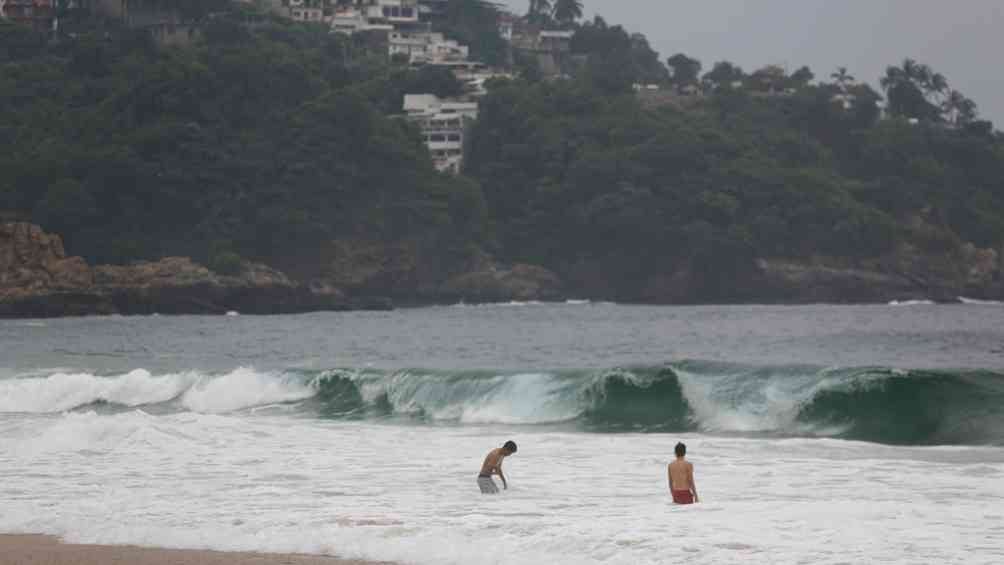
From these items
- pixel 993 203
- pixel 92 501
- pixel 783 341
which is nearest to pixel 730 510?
pixel 92 501

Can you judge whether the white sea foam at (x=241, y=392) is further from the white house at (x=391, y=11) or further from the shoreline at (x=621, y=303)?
the white house at (x=391, y=11)

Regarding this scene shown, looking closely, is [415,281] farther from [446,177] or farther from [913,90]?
[913,90]

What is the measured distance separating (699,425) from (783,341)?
2748 centimetres

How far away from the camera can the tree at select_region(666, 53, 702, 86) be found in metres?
155

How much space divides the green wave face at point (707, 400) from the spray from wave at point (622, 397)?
0.08 feet

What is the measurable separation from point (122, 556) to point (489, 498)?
13.6 feet

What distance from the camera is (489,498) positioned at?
53.1ft

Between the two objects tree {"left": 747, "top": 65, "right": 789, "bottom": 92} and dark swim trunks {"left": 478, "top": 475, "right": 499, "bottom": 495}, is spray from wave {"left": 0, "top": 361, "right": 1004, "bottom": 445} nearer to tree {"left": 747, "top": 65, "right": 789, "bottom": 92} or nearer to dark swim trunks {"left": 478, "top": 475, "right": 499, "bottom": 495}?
dark swim trunks {"left": 478, "top": 475, "right": 499, "bottom": 495}

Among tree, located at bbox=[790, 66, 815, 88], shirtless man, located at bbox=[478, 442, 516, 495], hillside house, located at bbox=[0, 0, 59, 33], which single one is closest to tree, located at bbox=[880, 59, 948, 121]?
tree, located at bbox=[790, 66, 815, 88]

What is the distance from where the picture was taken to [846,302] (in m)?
102

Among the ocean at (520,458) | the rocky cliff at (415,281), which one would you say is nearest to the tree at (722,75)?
the rocky cliff at (415,281)

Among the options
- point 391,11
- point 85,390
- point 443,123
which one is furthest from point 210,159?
point 85,390

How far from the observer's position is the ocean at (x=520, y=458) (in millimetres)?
13414

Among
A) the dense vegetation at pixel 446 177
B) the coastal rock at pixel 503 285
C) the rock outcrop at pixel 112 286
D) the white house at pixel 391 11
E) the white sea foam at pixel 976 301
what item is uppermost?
the white house at pixel 391 11
